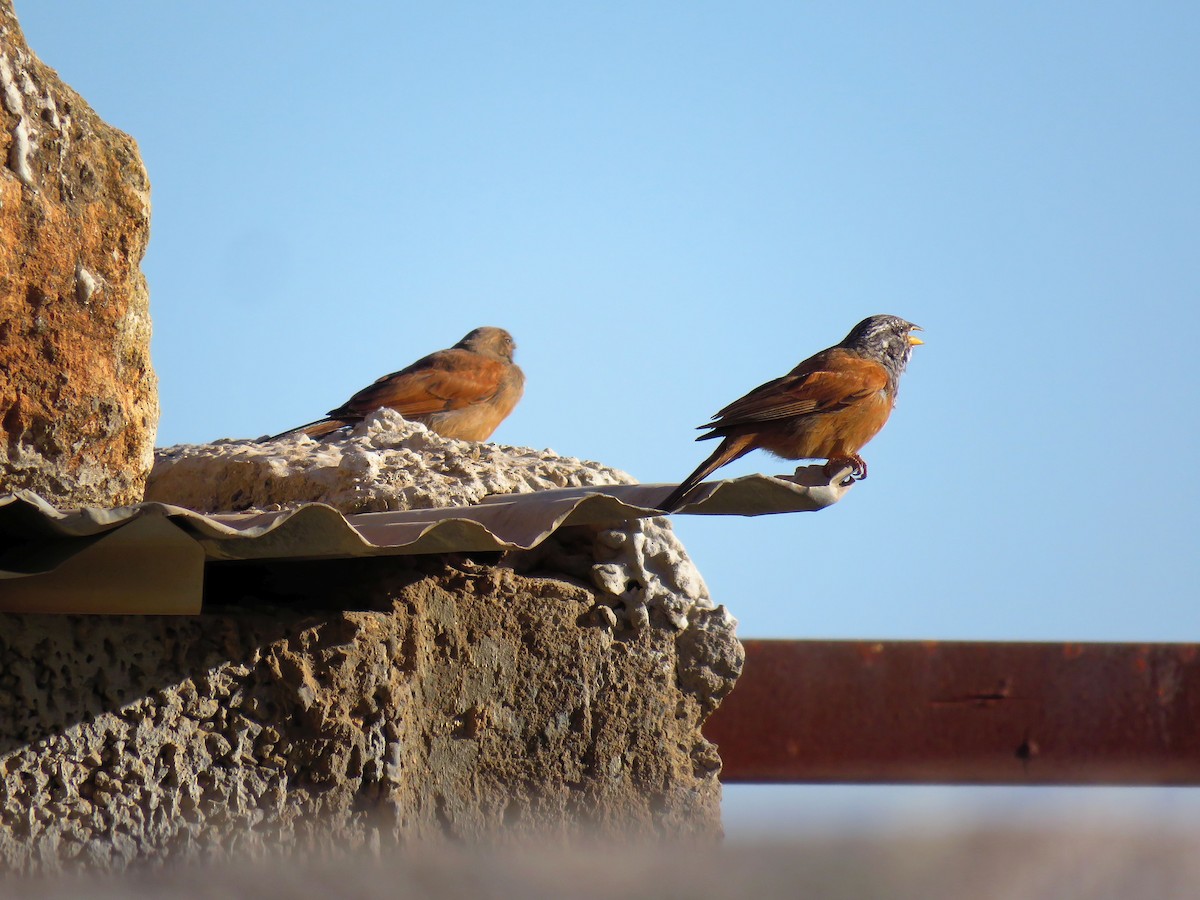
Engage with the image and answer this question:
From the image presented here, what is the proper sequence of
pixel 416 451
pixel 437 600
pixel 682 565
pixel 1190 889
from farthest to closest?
1. pixel 416 451
2. pixel 682 565
3. pixel 437 600
4. pixel 1190 889

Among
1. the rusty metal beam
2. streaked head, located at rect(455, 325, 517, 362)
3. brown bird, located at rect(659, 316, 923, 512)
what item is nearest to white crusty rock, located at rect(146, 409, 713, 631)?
brown bird, located at rect(659, 316, 923, 512)

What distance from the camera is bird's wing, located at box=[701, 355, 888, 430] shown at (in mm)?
5168

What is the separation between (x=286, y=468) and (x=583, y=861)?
3042mm

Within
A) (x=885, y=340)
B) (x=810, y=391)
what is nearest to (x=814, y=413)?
(x=810, y=391)

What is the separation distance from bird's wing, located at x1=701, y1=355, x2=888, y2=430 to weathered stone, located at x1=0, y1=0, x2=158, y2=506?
263cm

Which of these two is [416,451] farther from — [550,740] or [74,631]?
[74,631]

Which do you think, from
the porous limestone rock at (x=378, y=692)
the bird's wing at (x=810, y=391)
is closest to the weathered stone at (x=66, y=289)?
the porous limestone rock at (x=378, y=692)

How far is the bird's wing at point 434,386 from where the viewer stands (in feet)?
27.0

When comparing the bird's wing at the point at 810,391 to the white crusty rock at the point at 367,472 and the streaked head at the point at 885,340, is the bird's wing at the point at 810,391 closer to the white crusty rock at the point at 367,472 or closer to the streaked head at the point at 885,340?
the streaked head at the point at 885,340

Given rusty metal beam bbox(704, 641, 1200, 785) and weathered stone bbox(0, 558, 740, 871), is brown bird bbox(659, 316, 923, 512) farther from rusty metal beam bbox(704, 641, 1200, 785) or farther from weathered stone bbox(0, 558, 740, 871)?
weathered stone bbox(0, 558, 740, 871)

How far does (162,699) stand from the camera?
8.68 ft

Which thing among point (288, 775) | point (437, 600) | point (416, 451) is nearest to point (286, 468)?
point (416, 451)

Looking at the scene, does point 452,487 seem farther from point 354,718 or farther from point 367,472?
point 354,718

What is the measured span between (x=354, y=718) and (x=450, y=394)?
5771mm
